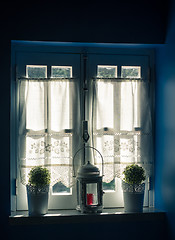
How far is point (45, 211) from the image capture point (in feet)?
9.12

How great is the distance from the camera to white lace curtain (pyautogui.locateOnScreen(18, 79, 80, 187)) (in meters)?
2.89

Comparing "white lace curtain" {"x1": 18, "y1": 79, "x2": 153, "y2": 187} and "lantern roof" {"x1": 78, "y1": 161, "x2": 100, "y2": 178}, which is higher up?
"white lace curtain" {"x1": 18, "y1": 79, "x2": 153, "y2": 187}

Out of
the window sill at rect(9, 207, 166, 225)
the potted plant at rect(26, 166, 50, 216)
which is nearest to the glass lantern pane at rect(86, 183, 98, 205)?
the window sill at rect(9, 207, 166, 225)

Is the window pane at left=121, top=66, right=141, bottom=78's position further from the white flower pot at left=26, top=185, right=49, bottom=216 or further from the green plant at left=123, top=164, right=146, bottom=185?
the white flower pot at left=26, top=185, right=49, bottom=216

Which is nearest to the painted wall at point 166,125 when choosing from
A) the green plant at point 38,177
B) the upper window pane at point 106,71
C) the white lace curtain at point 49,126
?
the upper window pane at point 106,71

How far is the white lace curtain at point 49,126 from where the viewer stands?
114 inches

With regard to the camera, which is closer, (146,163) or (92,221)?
(92,221)

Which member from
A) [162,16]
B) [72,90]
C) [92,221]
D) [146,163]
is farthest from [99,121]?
[162,16]

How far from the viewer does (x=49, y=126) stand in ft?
9.61

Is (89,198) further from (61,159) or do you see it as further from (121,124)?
(121,124)

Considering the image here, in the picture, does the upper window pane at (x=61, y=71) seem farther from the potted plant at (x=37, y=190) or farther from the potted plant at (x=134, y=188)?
the potted plant at (x=134, y=188)

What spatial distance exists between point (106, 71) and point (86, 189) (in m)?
1.07

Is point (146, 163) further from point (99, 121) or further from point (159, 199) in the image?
point (99, 121)

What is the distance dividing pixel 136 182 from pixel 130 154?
0.89ft
